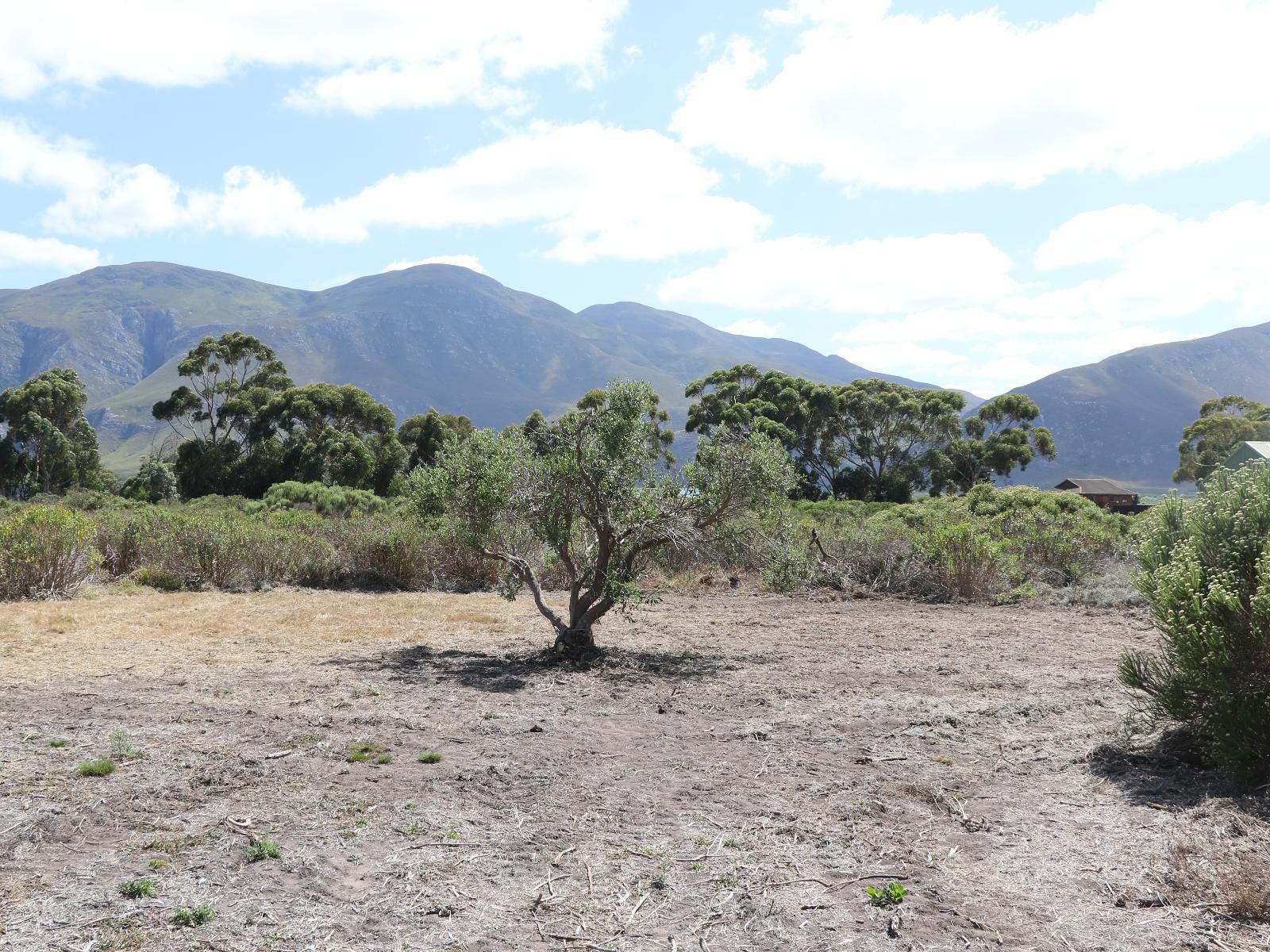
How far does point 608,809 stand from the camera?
508 centimetres

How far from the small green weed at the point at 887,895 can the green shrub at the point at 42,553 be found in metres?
14.7

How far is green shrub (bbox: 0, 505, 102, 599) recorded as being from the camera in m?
13.9

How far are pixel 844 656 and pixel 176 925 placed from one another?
8.04 metres

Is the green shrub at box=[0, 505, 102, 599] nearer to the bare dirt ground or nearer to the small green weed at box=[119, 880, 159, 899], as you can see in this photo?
the bare dirt ground

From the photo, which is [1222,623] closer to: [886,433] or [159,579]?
[159,579]

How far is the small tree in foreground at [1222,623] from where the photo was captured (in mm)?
5016

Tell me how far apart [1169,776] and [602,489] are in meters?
5.83

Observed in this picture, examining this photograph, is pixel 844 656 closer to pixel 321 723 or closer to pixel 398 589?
pixel 321 723

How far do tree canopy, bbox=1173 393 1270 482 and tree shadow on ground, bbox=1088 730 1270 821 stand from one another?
42.6 m

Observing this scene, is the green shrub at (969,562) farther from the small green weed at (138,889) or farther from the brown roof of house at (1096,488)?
the brown roof of house at (1096,488)

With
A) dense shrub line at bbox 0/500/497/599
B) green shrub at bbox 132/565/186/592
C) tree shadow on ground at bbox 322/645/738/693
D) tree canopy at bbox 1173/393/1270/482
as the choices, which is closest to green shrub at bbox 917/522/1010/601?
tree shadow on ground at bbox 322/645/738/693

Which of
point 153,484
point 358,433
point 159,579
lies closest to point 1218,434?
point 358,433

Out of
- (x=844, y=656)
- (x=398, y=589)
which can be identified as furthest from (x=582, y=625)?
(x=398, y=589)

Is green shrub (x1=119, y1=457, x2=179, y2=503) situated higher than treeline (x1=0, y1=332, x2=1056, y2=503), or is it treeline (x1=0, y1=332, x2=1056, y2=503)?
treeline (x1=0, y1=332, x2=1056, y2=503)
